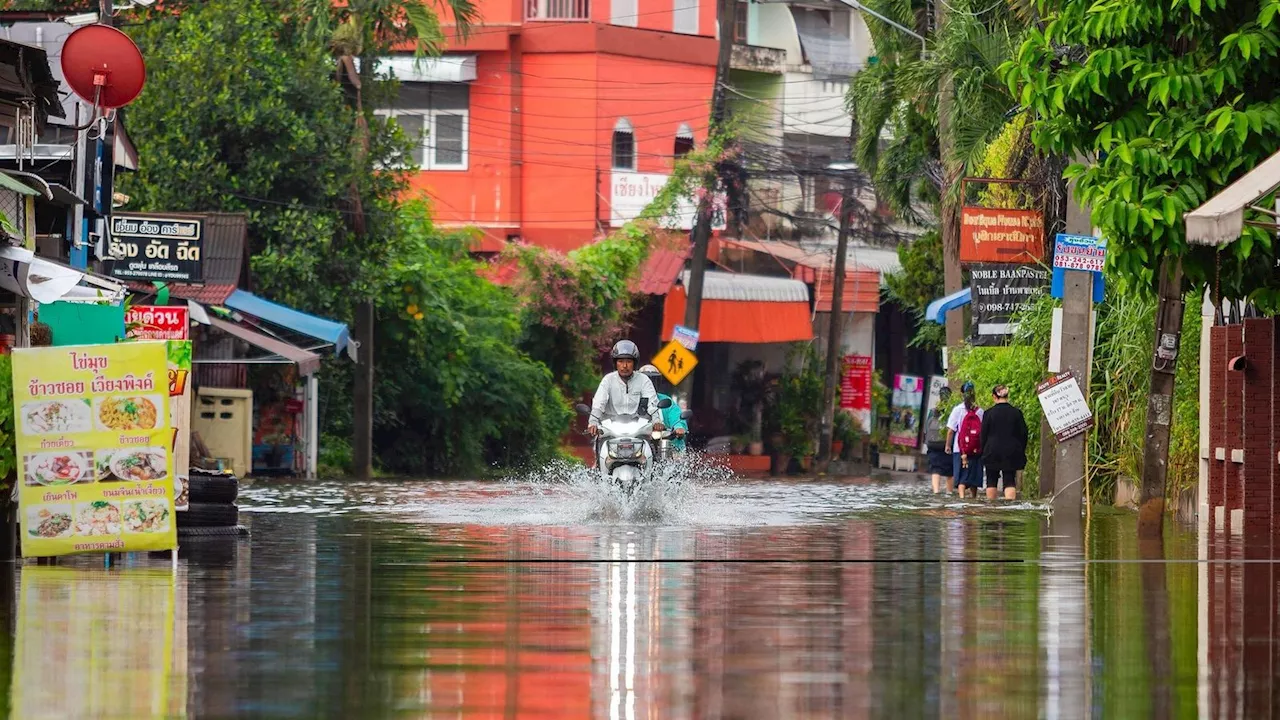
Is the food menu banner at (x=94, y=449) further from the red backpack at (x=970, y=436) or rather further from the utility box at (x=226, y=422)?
the utility box at (x=226, y=422)

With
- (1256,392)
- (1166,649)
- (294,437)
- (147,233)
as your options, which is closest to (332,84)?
(294,437)

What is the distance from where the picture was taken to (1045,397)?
26.6m

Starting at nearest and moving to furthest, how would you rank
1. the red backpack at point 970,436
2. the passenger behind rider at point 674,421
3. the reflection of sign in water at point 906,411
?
the passenger behind rider at point 674,421
the red backpack at point 970,436
the reflection of sign in water at point 906,411

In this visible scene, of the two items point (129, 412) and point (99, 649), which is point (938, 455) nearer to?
point (129, 412)

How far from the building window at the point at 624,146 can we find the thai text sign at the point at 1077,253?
31.0 metres

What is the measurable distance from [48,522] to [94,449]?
→ 65 cm

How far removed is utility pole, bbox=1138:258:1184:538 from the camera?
22797 millimetres

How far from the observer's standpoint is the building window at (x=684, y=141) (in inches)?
2269

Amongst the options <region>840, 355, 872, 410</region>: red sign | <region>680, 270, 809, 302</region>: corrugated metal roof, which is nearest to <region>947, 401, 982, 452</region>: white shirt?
<region>680, 270, 809, 302</region>: corrugated metal roof

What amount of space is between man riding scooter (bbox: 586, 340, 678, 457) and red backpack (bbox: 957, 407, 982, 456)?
1068 centimetres

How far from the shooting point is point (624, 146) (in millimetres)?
56812

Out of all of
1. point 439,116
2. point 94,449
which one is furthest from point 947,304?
point 94,449

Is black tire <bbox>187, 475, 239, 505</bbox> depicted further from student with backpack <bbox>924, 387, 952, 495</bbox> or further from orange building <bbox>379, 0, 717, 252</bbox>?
orange building <bbox>379, 0, 717, 252</bbox>

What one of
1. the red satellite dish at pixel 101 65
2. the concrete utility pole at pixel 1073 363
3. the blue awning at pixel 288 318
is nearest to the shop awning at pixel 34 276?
the red satellite dish at pixel 101 65
